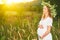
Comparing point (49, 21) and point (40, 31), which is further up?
point (49, 21)

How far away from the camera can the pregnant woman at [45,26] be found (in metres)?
2.74

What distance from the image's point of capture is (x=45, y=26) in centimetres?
275

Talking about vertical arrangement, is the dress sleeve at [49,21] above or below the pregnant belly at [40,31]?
above

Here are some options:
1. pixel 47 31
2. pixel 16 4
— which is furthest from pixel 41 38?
pixel 16 4

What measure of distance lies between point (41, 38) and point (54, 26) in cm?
20

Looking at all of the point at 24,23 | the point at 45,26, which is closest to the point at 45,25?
the point at 45,26

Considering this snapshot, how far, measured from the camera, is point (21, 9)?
2771mm

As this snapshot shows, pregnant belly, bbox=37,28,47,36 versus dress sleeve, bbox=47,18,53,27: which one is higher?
dress sleeve, bbox=47,18,53,27

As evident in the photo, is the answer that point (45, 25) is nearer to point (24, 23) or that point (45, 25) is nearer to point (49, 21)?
point (49, 21)

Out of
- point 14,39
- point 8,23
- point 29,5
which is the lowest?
point 14,39

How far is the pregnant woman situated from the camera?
2740mm

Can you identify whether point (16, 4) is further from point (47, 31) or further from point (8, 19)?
point (47, 31)

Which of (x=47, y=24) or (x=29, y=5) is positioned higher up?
(x=29, y=5)

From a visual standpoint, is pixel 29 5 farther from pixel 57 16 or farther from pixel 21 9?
pixel 57 16
